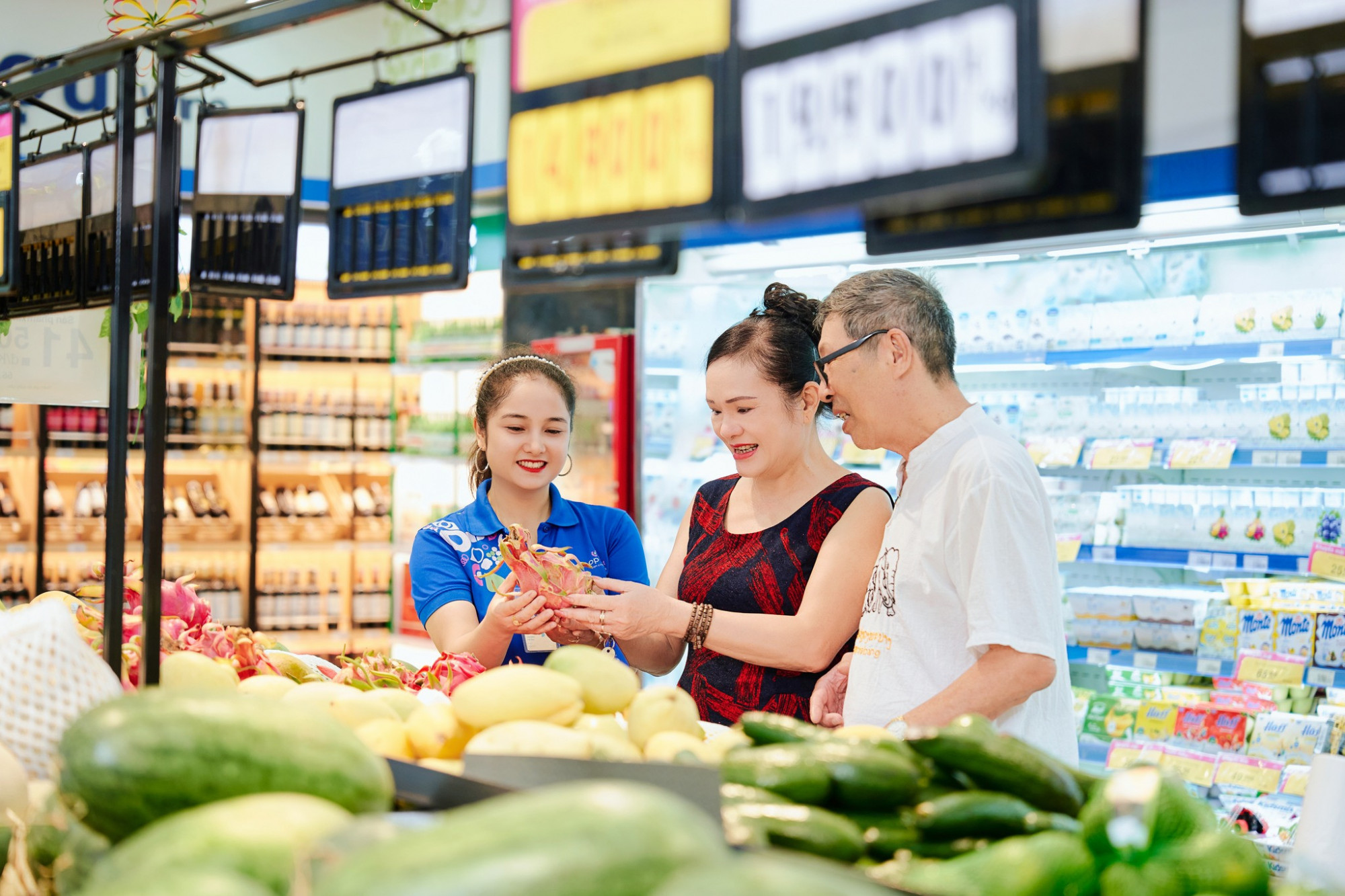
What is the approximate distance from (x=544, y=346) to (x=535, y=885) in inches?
221

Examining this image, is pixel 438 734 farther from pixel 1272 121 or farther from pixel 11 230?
pixel 11 230

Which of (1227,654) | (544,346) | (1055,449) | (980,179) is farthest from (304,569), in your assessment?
(980,179)

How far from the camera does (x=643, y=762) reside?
971 millimetres

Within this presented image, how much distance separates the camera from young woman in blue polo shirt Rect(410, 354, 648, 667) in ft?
8.16

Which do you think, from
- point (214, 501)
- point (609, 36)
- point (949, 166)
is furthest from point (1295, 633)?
point (214, 501)

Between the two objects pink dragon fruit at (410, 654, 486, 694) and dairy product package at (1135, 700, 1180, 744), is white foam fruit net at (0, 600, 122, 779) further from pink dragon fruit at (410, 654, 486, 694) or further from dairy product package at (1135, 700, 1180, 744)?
dairy product package at (1135, 700, 1180, 744)

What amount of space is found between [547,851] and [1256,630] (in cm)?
401

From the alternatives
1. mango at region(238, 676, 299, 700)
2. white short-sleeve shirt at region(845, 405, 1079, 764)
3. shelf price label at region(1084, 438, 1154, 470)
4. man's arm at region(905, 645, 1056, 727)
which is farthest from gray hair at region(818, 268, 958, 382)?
shelf price label at region(1084, 438, 1154, 470)

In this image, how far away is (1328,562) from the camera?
377cm

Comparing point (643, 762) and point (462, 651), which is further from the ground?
point (643, 762)

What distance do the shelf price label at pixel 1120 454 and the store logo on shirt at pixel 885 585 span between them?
2468 millimetres

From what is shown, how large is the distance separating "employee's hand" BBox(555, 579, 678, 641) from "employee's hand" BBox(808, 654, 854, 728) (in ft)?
1.08

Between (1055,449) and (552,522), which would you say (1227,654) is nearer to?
(1055,449)

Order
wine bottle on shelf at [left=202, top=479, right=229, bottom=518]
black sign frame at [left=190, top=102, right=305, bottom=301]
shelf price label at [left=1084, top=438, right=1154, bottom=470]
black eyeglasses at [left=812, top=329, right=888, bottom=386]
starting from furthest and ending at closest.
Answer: wine bottle on shelf at [left=202, top=479, right=229, bottom=518] < shelf price label at [left=1084, top=438, right=1154, bottom=470] < black sign frame at [left=190, top=102, right=305, bottom=301] < black eyeglasses at [left=812, top=329, right=888, bottom=386]
